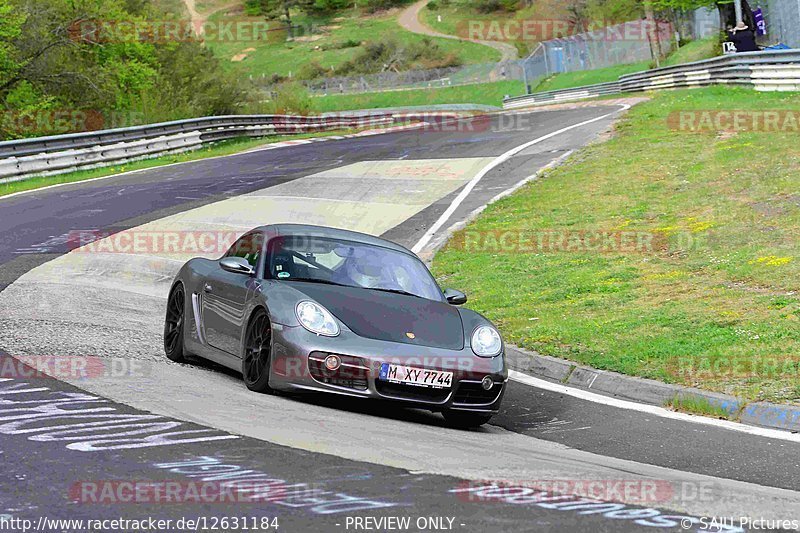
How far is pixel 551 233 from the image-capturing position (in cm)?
1736

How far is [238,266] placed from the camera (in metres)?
9.09

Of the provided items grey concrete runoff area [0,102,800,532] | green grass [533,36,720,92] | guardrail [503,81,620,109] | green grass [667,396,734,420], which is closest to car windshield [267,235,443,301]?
grey concrete runoff area [0,102,800,532]

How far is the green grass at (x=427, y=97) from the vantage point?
270ft

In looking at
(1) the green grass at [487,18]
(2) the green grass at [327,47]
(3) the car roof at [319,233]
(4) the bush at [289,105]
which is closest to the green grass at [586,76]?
(4) the bush at [289,105]

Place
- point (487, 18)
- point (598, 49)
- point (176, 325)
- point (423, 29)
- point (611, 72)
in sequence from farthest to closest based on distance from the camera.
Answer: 1. point (423, 29)
2. point (487, 18)
3. point (598, 49)
4. point (611, 72)
5. point (176, 325)

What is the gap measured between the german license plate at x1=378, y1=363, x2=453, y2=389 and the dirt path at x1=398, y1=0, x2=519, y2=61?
10380 cm

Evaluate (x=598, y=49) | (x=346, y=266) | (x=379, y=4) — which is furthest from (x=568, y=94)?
(x=379, y=4)

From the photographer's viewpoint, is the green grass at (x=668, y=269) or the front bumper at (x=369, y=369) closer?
the front bumper at (x=369, y=369)

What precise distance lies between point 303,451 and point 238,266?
3.31m

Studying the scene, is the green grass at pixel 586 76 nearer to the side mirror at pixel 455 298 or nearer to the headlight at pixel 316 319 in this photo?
the side mirror at pixel 455 298

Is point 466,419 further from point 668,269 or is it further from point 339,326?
point 668,269

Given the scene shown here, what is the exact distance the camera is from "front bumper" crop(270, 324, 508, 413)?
784 cm

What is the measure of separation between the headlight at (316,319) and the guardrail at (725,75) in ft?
87.0

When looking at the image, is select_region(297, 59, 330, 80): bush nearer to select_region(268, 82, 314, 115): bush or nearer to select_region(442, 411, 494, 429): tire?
select_region(268, 82, 314, 115): bush
